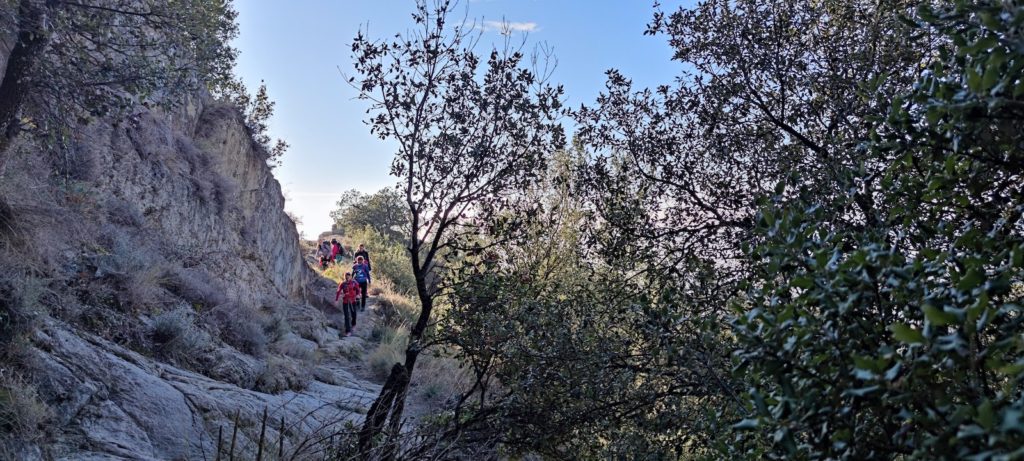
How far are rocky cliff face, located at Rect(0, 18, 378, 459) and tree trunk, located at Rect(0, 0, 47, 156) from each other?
1.94 ft

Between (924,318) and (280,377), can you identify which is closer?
(924,318)

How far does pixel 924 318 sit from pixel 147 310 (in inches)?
393

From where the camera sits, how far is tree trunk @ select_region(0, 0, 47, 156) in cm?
720

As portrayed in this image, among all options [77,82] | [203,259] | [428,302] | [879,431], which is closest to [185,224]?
[203,259]

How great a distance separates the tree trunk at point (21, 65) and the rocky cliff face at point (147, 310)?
1.94 ft

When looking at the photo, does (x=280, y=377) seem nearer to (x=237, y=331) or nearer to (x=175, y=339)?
(x=175, y=339)

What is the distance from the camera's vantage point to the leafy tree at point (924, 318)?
1438mm

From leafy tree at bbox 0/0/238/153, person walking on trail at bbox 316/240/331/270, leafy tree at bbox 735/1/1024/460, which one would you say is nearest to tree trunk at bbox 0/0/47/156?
leafy tree at bbox 0/0/238/153

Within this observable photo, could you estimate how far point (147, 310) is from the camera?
9.44 m

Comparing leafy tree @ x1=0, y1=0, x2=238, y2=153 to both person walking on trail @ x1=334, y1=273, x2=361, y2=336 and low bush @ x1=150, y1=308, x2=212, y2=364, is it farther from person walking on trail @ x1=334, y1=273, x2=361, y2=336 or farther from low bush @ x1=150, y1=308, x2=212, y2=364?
person walking on trail @ x1=334, y1=273, x2=361, y2=336

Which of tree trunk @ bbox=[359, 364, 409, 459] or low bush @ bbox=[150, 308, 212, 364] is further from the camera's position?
low bush @ bbox=[150, 308, 212, 364]

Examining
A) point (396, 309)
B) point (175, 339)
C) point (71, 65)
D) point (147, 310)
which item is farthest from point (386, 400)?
point (396, 309)

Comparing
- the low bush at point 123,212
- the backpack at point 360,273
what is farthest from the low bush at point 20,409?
the backpack at point 360,273

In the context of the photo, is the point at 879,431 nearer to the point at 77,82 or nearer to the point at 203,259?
the point at 77,82
